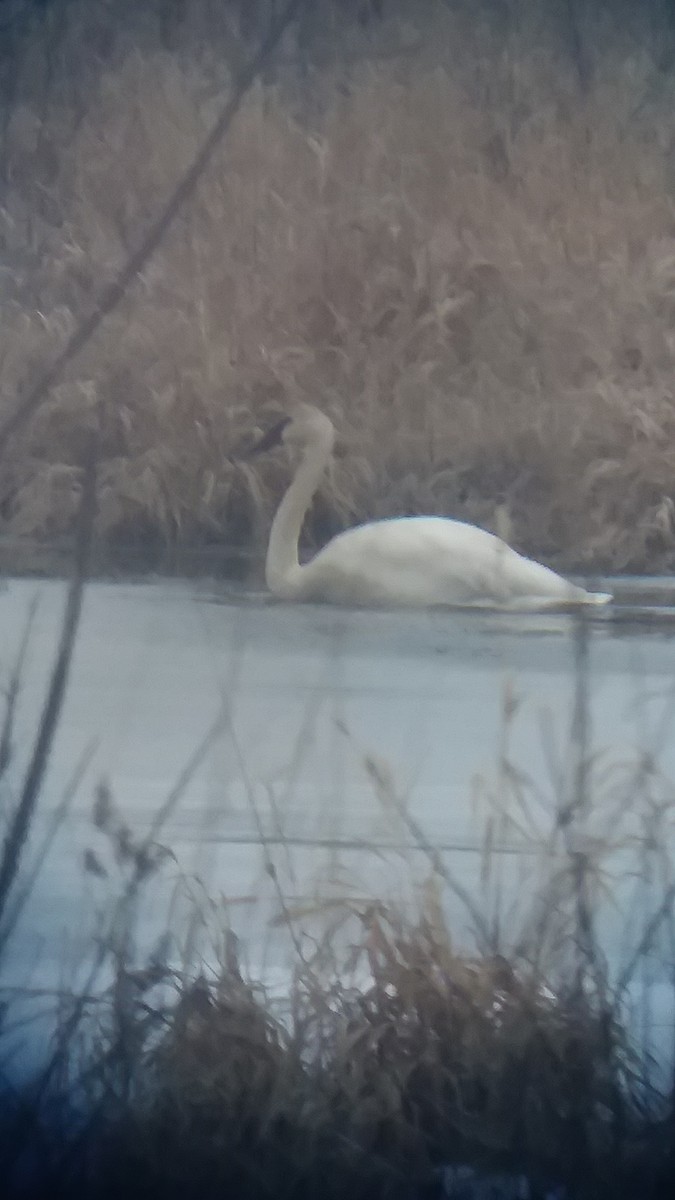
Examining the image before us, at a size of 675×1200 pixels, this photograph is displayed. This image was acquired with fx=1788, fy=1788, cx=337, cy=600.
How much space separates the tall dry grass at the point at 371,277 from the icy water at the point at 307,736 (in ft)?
→ 0.26

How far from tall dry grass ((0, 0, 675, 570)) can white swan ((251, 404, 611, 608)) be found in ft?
0.06

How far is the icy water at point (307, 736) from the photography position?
58.2 inches

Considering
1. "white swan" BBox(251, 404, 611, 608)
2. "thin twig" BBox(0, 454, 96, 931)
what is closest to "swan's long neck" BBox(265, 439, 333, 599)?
"white swan" BBox(251, 404, 611, 608)

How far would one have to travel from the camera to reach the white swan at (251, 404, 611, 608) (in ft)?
4.90

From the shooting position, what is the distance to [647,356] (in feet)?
4.98

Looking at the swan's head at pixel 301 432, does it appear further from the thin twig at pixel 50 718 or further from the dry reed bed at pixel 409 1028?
the dry reed bed at pixel 409 1028

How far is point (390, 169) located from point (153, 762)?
1.78 ft

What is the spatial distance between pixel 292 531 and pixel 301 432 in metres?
0.08

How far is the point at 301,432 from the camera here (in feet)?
4.96

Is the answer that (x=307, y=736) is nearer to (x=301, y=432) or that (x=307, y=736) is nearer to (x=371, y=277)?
(x=301, y=432)

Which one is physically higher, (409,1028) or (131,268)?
(131,268)

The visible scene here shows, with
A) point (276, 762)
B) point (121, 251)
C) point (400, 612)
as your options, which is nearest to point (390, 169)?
point (121, 251)

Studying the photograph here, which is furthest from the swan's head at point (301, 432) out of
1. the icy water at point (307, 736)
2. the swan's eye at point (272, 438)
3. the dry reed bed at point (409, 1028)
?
the dry reed bed at point (409, 1028)

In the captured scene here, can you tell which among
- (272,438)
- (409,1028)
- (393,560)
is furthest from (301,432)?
(409,1028)
